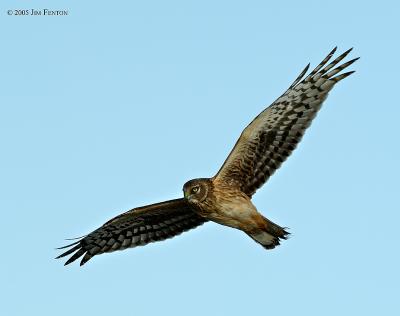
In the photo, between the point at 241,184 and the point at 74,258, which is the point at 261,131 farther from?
the point at 74,258

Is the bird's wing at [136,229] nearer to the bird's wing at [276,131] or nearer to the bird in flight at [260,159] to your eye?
the bird in flight at [260,159]

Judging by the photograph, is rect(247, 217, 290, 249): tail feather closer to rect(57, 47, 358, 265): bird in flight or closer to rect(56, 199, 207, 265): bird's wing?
rect(57, 47, 358, 265): bird in flight

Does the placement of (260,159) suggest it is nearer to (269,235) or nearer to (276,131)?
(276,131)

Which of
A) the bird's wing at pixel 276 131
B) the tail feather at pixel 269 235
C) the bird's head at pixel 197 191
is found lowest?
the tail feather at pixel 269 235

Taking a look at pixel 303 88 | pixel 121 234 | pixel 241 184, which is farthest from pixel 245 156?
pixel 121 234

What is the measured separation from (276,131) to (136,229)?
2.99m

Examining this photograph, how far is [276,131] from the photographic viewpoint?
Answer: 13484 mm

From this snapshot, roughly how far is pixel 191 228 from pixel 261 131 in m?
2.11

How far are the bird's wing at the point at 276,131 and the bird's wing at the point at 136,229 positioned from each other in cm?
132

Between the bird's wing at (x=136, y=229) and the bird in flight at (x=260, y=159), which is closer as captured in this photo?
the bird in flight at (x=260, y=159)

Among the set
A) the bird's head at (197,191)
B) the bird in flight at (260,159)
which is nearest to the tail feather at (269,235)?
the bird in flight at (260,159)

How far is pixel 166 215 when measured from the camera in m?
14.5

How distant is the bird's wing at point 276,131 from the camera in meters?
13.2

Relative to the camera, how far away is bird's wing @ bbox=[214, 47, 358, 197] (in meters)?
13.2
